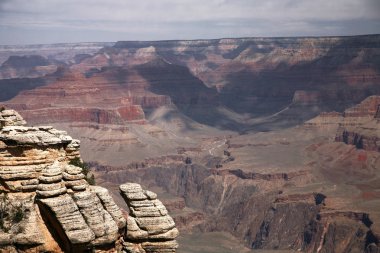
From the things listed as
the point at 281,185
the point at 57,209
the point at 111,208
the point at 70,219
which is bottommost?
the point at 281,185

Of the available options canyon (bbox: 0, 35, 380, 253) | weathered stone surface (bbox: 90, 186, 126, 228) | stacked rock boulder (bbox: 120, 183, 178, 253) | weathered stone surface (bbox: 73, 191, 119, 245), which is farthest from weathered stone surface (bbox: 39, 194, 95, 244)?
canyon (bbox: 0, 35, 380, 253)

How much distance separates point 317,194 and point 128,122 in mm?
72883

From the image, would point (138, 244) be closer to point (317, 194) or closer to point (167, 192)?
point (317, 194)

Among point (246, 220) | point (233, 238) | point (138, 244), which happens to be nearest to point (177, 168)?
point (246, 220)

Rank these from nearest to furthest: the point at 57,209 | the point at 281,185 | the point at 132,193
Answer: the point at 57,209
the point at 132,193
the point at 281,185

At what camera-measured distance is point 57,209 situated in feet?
52.5

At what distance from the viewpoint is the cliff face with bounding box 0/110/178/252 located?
16.2 metres

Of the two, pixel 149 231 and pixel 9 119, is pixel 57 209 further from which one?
pixel 9 119

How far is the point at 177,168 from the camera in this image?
147 meters

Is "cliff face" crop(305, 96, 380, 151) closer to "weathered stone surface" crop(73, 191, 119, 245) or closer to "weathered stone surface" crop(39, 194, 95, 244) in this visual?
"weathered stone surface" crop(73, 191, 119, 245)

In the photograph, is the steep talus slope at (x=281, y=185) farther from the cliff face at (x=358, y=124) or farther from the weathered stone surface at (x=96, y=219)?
the weathered stone surface at (x=96, y=219)

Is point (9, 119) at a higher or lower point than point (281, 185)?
higher

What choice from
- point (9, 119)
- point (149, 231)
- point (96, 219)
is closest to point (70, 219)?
point (96, 219)

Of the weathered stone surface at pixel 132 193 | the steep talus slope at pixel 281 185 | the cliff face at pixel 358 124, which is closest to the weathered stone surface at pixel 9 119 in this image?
the weathered stone surface at pixel 132 193
